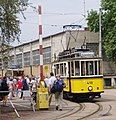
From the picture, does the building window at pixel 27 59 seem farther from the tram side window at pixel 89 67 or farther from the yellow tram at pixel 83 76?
the tram side window at pixel 89 67

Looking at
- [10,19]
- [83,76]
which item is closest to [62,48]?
[83,76]

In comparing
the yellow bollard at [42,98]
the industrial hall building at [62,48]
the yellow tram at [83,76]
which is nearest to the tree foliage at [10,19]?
the yellow bollard at [42,98]

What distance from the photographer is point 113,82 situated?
6750cm

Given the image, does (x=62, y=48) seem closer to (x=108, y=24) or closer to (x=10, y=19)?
(x=108, y=24)

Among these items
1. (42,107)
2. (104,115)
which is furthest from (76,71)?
(104,115)

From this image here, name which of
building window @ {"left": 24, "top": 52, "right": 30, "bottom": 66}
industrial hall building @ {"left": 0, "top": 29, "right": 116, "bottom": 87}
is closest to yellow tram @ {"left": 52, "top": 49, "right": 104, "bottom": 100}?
industrial hall building @ {"left": 0, "top": 29, "right": 116, "bottom": 87}

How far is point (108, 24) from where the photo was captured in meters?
64.4

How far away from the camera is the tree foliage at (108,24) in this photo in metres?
61.6

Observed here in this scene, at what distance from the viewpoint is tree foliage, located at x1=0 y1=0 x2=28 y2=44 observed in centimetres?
2359

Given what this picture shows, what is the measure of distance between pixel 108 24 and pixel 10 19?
136 feet

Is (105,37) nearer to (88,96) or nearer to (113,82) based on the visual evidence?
(113,82)

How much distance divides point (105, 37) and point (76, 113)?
139ft

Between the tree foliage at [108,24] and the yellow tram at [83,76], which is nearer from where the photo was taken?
the yellow tram at [83,76]

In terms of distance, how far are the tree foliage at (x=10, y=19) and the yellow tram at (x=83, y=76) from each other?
6.06 metres
